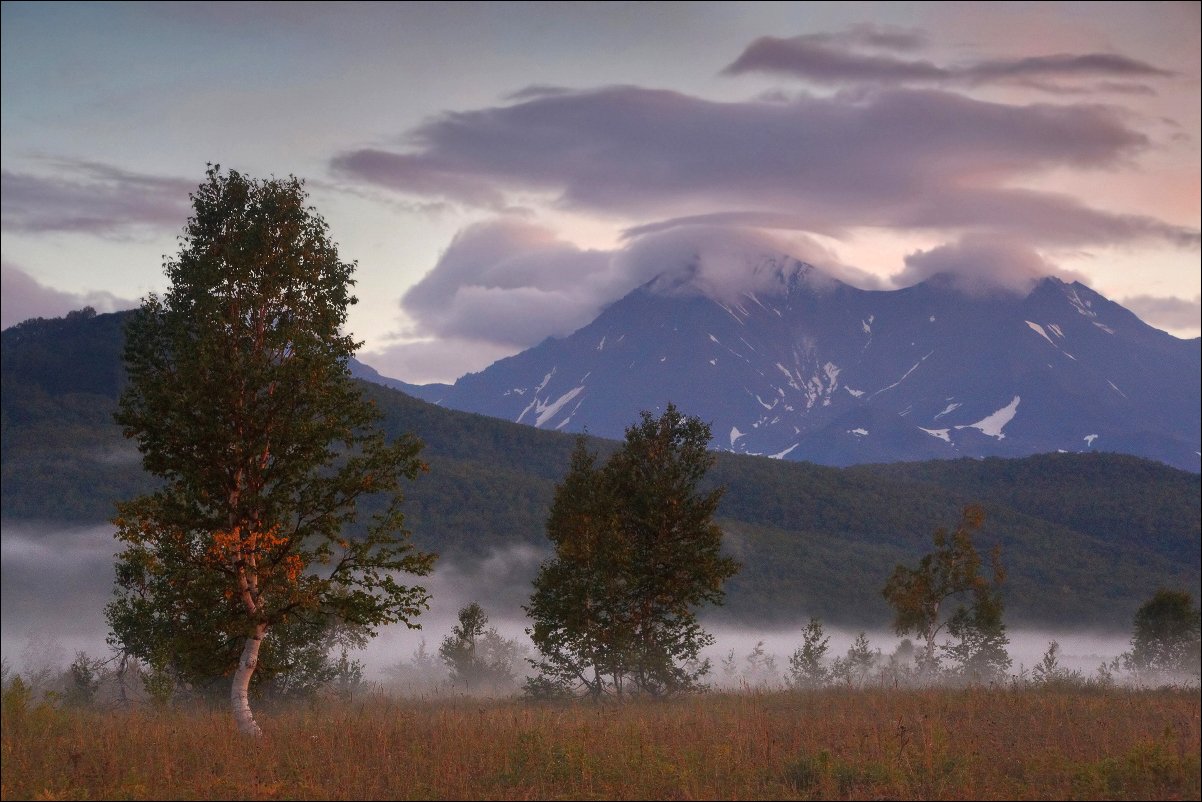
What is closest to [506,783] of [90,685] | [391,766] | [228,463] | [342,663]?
[391,766]

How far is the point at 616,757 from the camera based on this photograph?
17.9 metres

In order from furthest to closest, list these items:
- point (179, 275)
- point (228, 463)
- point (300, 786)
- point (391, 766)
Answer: point (179, 275) < point (228, 463) < point (391, 766) < point (300, 786)

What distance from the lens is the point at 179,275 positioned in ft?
78.2

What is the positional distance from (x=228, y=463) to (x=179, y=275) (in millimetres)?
4888

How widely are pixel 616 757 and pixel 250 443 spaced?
10.4m

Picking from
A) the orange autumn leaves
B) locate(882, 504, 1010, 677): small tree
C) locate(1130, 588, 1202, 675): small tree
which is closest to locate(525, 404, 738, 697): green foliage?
the orange autumn leaves

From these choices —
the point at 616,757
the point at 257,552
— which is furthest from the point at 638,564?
the point at 616,757

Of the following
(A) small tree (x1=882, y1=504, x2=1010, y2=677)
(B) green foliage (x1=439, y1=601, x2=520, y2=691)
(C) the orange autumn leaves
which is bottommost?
(B) green foliage (x1=439, y1=601, x2=520, y2=691)

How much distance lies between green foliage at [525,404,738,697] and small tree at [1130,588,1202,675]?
229 feet

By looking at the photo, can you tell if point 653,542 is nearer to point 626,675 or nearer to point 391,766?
point 626,675

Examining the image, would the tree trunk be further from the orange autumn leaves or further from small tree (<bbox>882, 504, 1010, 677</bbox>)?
small tree (<bbox>882, 504, 1010, 677</bbox>)

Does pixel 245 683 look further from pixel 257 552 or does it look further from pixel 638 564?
pixel 638 564

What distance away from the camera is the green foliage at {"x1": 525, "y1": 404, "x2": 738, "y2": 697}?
38.5 metres

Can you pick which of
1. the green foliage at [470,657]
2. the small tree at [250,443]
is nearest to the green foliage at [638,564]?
the small tree at [250,443]
